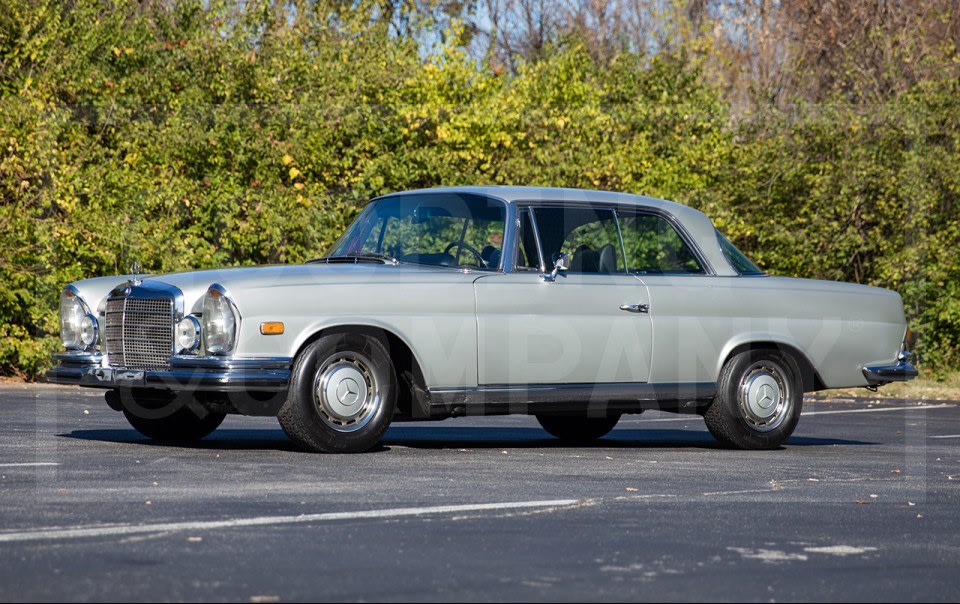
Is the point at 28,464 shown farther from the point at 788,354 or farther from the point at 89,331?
the point at 788,354

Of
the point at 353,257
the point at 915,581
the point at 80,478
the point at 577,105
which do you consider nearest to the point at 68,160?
the point at 577,105

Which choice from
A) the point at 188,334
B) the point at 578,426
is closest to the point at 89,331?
the point at 188,334

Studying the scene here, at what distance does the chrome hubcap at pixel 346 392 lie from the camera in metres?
9.50

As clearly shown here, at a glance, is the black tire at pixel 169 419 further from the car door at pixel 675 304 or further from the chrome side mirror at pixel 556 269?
the car door at pixel 675 304

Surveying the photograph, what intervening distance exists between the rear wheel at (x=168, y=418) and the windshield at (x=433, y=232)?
148 centimetres

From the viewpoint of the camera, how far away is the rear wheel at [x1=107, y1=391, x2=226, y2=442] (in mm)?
10484

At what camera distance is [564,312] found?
33.9 ft

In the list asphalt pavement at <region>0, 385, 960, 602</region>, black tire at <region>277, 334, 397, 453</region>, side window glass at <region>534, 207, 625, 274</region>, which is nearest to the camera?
asphalt pavement at <region>0, 385, 960, 602</region>

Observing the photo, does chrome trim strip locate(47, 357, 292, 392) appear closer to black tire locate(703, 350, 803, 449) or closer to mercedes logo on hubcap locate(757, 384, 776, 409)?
black tire locate(703, 350, 803, 449)

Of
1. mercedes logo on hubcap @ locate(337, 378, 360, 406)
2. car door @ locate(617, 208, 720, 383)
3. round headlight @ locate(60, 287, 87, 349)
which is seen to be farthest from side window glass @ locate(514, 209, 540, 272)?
round headlight @ locate(60, 287, 87, 349)

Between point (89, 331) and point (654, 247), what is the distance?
3.93 metres

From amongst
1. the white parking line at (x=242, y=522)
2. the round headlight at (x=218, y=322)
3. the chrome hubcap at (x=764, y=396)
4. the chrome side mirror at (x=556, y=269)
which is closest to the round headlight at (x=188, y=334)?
the round headlight at (x=218, y=322)

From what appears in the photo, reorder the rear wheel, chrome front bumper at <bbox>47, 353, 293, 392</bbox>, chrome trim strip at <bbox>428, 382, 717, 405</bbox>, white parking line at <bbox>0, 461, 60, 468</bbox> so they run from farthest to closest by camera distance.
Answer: the rear wheel < chrome trim strip at <bbox>428, 382, 717, 405</bbox> < chrome front bumper at <bbox>47, 353, 293, 392</bbox> < white parking line at <bbox>0, 461, 60, 468</bbox>

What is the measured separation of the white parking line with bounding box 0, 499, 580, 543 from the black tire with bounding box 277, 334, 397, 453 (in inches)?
94.0
